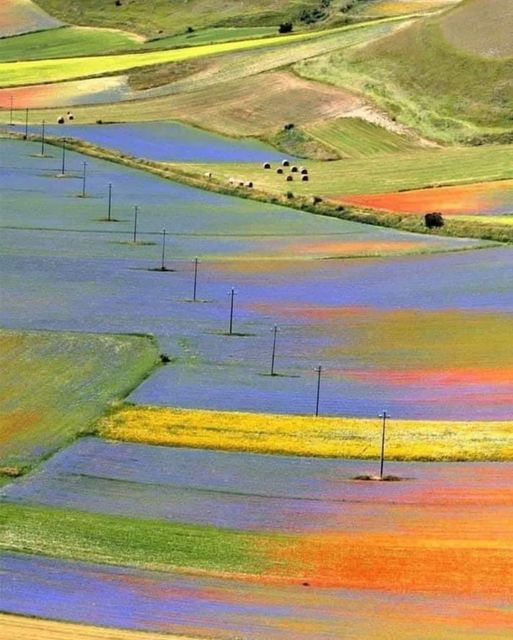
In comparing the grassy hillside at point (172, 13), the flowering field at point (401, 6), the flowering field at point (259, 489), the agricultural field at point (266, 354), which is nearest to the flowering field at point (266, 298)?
the agricultural field at point (266, 354)

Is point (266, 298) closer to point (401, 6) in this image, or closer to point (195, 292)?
point (195, 292)

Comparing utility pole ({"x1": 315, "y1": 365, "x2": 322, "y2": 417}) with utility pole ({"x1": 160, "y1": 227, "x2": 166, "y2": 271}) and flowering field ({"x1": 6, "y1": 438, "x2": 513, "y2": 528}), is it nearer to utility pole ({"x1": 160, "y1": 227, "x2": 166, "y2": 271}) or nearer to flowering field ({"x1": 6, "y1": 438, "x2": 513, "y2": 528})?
flowering field ({"x1": 6, "y1": 438, "x2": 513, "y2": 528})

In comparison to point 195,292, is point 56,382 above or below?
below

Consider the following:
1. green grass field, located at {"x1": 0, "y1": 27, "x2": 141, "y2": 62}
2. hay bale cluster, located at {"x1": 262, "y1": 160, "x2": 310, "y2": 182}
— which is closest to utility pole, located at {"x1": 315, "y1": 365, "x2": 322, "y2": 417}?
hay bale cluster, located at {"x1": 262, "y1": 160, "x2": 310, "y2": 182}

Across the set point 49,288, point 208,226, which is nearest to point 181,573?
point 49,288

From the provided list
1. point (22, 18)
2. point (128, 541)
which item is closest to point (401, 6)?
point (22, 18)

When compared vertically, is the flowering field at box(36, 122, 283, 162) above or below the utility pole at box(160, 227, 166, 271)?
above

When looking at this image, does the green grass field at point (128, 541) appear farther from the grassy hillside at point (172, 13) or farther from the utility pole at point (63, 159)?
the grassy hillside at point (172, 13)
